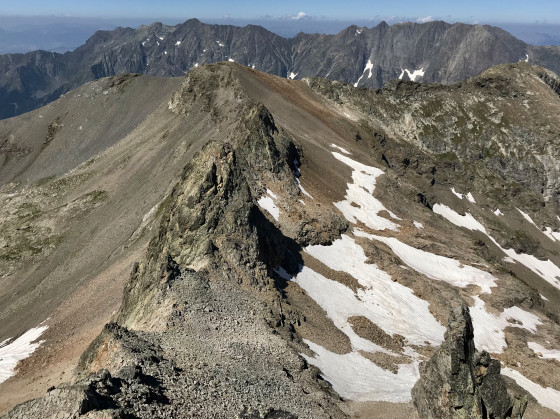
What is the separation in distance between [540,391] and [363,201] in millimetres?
39676

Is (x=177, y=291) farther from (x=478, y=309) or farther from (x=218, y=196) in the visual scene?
(x=478, y=309)

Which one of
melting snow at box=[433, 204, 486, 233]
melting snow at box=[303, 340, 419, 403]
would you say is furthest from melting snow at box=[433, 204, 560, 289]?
melting snow at box=[303, 340, 419, 403]

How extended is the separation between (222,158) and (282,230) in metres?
11.6

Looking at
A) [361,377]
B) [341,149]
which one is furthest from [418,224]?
[361,377]

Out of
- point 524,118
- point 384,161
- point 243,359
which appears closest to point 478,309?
point 243,359

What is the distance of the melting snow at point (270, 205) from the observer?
2094 inches

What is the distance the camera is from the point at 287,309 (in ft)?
118

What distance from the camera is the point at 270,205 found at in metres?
54.6

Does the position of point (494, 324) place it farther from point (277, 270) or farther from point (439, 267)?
point (277, 270)

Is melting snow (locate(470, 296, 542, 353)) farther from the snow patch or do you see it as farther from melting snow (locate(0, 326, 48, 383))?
melting snow (locate(0, 326, 48, 383))

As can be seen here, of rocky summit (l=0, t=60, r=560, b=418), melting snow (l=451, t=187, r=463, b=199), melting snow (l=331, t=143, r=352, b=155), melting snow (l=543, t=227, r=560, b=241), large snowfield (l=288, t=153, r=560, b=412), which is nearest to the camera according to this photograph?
rocky summit (l=0, t=60, r=560, b=418)

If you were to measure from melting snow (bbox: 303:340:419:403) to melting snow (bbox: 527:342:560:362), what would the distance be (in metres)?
20.8

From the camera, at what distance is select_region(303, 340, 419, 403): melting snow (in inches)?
1169

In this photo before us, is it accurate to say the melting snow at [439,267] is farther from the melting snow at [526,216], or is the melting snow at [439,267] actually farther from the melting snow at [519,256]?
the melting snow at [526,216]
